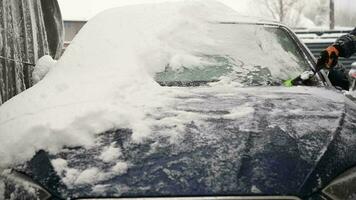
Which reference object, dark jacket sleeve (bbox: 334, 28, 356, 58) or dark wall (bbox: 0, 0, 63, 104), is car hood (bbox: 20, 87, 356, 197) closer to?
dark jacket sleeve (bbox: 334, 28, 356, 58)

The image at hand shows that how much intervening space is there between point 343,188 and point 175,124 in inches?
27.8

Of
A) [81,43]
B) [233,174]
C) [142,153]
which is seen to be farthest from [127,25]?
[233,174]

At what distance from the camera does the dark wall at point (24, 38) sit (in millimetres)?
4961

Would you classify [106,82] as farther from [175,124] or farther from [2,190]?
→ [2,190]

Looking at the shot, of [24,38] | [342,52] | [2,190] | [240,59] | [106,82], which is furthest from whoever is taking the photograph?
[24,38]

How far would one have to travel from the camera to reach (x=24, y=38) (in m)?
5.41

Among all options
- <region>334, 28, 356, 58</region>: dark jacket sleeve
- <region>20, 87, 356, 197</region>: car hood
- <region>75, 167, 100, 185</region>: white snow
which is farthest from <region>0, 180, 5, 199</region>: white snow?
<region>334, 28, 356, 58</region>: dark jacket sleeve

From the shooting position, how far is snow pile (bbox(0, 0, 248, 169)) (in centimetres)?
215

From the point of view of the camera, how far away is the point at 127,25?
10.8ft

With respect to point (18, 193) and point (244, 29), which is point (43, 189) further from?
point (244, 29)

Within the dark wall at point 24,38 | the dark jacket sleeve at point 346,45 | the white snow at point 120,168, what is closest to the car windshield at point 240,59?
the dark jacket sleeve at point 346,45

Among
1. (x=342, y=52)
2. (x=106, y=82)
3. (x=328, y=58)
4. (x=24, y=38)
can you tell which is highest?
(x=106, y=82)

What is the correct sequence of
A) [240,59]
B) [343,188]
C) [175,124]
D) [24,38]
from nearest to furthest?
[343,188], [175,124], [240,59], [24,38]

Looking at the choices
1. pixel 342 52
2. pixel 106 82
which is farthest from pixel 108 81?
pixel 342 52
